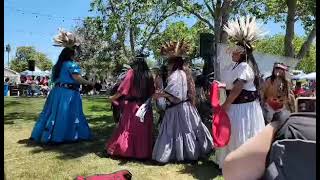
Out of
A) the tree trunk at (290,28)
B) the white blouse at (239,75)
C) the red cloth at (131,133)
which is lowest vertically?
the red cloth at (131,133)

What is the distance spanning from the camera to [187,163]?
4641 millimetres

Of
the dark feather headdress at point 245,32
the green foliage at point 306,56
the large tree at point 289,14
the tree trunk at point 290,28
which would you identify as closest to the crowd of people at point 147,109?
the dark feather headdress at point 245,32

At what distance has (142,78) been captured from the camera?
4.78 metres

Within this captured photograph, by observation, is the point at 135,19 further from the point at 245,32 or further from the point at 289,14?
the point at 245,32

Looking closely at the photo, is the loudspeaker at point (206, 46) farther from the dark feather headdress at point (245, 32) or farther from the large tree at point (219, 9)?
the dark feather headdress at point (245, 32)

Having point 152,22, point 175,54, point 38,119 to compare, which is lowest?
point 38,119

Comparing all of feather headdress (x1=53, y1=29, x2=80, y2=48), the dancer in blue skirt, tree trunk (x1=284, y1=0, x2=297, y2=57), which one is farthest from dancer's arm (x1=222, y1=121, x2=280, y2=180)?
tree trunk (x1=284, y1=0, x2=297, y2=57)

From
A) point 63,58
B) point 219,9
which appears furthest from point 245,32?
point 219,9

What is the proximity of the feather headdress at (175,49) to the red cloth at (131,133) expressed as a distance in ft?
1.44

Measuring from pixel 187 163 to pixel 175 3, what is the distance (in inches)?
230

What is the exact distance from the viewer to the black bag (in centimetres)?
106

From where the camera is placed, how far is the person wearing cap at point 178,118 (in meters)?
4.53
